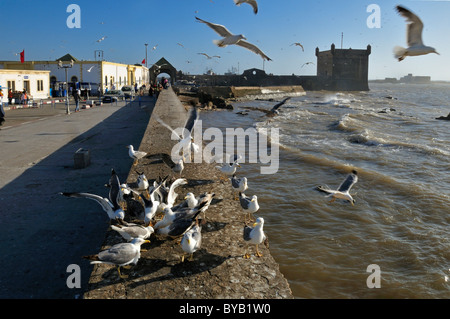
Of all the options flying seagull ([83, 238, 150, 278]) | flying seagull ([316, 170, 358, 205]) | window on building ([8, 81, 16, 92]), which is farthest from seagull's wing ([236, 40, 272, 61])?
window on building ([8, 81, 16, 92])

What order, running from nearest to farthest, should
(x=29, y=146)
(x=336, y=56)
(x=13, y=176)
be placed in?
(x=13, y=176) < (x=29, y=146) < (x=336, y=56)

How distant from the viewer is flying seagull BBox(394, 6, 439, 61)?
6430 mm

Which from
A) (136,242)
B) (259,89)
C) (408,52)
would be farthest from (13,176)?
(259,89)

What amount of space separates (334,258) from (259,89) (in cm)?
6655

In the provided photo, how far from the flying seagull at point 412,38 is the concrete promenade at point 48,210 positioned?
6.10 meters

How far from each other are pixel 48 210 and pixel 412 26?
735 cm

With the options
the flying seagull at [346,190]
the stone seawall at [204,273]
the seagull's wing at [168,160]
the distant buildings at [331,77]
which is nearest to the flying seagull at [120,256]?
the stone seawall at [204,273]

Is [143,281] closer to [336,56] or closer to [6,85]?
[6,85]

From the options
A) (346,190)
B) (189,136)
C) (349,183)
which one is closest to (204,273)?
(346,190)

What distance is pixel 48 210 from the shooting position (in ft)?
21.7

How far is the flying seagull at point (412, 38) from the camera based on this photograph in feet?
21.1

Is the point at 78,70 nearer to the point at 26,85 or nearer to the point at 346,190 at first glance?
the point at 26,85

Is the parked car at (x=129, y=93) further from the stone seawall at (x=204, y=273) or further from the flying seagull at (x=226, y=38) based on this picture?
the stone seawall at (x=204, y=273)

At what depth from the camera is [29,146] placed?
12367 mm
